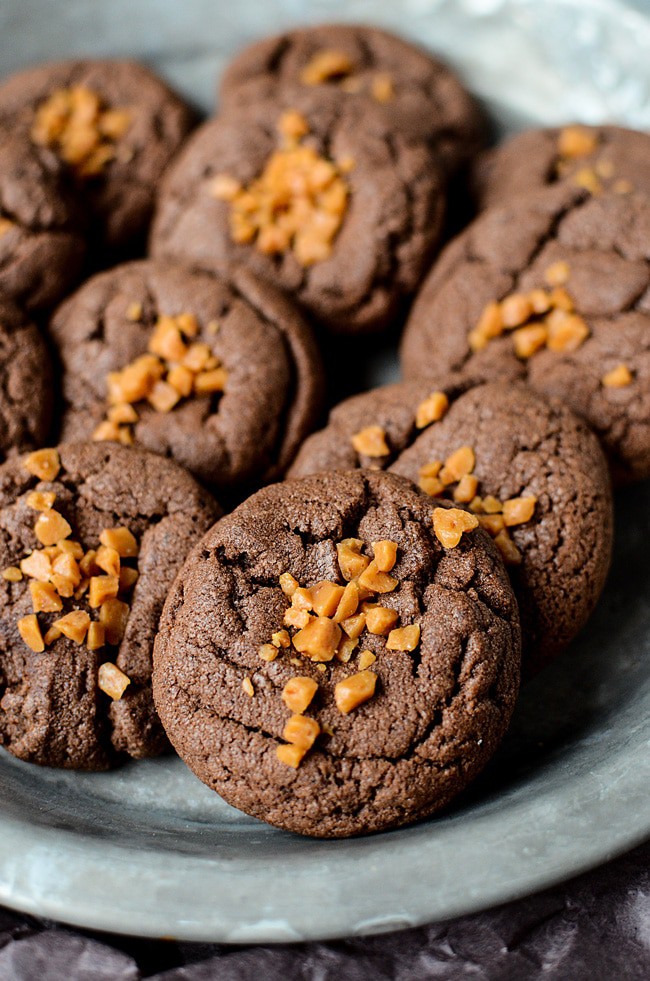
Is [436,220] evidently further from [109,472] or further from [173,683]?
[173,683]

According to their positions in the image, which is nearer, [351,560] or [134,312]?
[351,560]

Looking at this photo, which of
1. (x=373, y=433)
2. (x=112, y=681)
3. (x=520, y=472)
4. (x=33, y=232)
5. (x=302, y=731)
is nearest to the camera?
(x=302, y=731)

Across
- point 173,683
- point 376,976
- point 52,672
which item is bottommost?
point 376,976

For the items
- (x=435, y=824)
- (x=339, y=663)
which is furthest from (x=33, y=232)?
(x=435, y=824)

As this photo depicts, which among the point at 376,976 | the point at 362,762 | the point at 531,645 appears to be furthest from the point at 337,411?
the point at 376,976

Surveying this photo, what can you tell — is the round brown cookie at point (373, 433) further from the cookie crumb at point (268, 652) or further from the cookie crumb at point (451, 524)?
the cookie crumb at point (268, 652)

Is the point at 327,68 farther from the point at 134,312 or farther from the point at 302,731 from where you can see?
the point at 302,731

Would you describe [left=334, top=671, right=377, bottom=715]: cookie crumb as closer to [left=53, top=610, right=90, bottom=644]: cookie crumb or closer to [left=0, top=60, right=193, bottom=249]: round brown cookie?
[left=53, top=610, right=90, bottom=644]: cookie crumb
